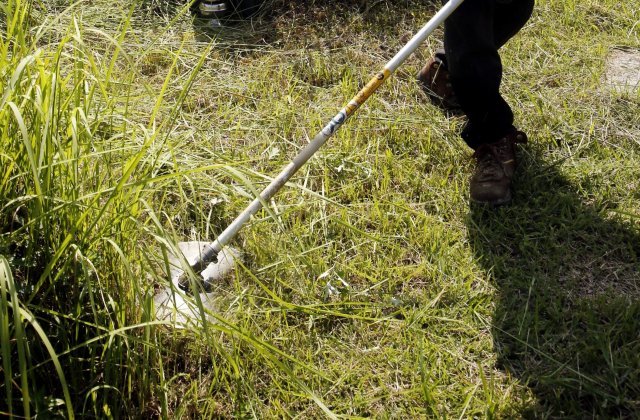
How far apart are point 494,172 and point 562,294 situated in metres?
0.57

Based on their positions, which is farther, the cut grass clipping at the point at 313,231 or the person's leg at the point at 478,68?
the person's leg at the point at 478,68

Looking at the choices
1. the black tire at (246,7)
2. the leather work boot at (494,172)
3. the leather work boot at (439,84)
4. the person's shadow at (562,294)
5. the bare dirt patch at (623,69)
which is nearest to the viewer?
the person's shadow at (562,294)

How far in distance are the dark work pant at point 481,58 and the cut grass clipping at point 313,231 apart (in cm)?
23

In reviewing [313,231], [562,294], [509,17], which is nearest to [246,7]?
[509,17]

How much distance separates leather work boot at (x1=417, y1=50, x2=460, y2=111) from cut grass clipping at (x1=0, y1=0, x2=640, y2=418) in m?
0.07

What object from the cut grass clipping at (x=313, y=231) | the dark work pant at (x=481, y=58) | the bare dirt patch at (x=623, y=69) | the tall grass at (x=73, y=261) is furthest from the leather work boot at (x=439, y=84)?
the tall grass at (x=73, y=261)

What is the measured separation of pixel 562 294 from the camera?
272 cm

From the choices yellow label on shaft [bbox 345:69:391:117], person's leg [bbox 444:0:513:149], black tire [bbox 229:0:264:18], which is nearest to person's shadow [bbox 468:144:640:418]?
person's leg [bbox 444:0:513:149]

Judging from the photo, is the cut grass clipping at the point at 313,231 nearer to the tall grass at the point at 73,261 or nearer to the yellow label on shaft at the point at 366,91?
the tall grass at the point at 73,261

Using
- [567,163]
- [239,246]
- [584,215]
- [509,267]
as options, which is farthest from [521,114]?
[239,246]

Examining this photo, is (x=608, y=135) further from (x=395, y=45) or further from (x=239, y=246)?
(x=239, y=246)

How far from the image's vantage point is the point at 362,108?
3.55 meters

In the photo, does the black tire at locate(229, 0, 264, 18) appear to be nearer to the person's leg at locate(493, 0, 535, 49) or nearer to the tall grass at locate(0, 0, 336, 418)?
the person's leg at locate(493, 0, 535, 49)

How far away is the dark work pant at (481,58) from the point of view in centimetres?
290
